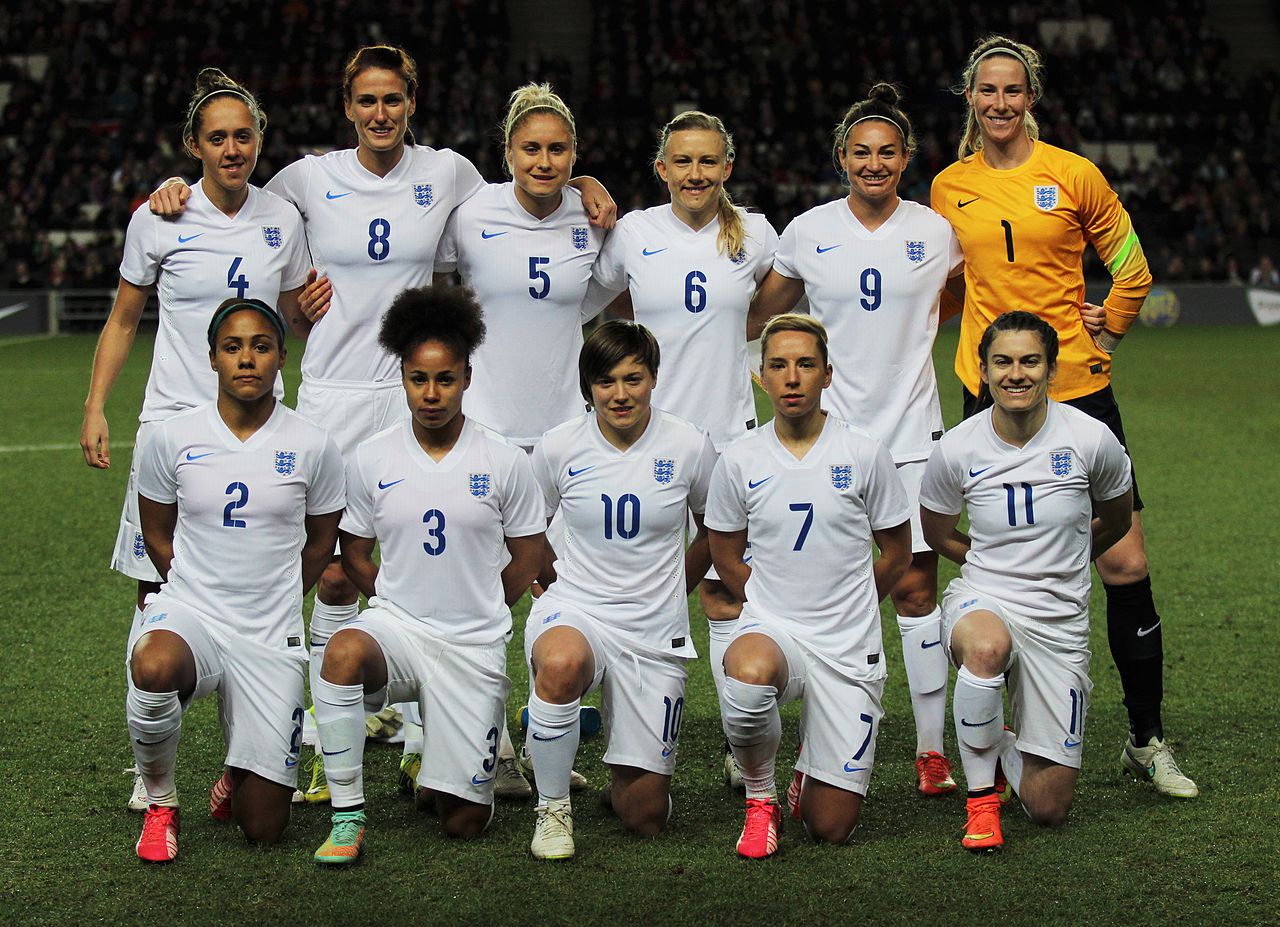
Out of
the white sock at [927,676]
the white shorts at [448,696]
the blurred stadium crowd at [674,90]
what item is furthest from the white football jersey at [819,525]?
the blurred stadium crowd at [674,90]

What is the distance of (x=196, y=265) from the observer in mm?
4805

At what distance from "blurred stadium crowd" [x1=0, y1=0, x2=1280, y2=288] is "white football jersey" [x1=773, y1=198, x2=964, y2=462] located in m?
19.8

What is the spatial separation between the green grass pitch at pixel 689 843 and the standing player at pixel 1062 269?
360mm

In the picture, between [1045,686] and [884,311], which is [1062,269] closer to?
[884,311]

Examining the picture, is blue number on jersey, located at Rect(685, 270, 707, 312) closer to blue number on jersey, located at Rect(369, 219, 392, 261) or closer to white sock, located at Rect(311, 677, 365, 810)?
blue number on jersey, located at Rect(369, 219, 392, 261)

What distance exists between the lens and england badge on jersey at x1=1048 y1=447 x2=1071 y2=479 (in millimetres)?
4395

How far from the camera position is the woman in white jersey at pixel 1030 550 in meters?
4.35

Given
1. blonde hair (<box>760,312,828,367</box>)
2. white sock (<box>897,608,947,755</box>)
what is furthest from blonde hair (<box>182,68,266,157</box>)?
white sock (<box>897,608,947,755</box>)

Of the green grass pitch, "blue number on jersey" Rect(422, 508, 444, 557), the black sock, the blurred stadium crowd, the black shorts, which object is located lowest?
the green grass pitch

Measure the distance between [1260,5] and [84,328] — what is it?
24.3m

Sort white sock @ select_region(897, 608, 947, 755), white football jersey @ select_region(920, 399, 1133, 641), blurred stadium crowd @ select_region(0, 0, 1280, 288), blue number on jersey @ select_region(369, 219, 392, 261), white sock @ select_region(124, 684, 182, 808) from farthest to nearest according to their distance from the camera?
blurred stadium crowd @ select_region(0, 0, 1280, 288) → blue number on jersey @ select_region(369, 219, 392, 261) → white sock @ select_region(897, 608, 947, 755) → white football jersey @ select_region(920, 399, 1133, 641) → white sock @ select_region(124, 684, 182, 808)

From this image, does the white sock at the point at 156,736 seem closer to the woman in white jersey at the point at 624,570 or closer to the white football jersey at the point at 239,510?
the white football jersey at the point at 239,510

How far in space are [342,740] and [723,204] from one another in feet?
6.96

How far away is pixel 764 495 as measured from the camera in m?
4.37
